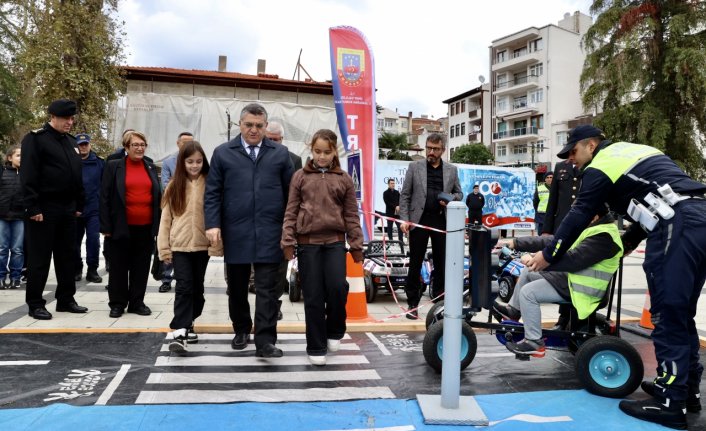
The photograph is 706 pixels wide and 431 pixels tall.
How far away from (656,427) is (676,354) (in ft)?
1.48

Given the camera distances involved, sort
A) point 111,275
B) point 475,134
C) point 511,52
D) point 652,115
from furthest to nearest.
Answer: point 475,134 → point 511,52 → point 652,115 → point 111,275

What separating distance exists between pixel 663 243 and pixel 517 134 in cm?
6427

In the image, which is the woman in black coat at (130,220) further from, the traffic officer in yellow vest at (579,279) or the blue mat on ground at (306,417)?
the traffic officer in yellow vest at (579,279)

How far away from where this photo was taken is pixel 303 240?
432cm

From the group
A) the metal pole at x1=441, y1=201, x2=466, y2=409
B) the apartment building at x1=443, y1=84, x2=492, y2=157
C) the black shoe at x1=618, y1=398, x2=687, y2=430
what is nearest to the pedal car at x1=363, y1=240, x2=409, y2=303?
the metal pole at x1=441, y1=201, x2=466, y2=409

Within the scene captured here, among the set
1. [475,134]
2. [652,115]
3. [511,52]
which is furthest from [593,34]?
[475,134]

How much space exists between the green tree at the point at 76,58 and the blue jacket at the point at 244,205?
16.6 meters

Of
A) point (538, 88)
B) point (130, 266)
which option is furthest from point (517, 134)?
point (130, 266)

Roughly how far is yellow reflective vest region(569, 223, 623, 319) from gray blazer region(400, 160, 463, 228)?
86.9 inches

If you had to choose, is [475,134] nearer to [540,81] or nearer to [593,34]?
[540,81]

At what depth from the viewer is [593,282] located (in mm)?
3795

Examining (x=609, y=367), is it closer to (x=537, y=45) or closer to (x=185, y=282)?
(x=185, y=282)

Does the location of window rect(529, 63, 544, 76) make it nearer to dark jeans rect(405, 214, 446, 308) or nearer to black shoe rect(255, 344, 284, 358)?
dark jeans rect(405, 214, 446, 308)

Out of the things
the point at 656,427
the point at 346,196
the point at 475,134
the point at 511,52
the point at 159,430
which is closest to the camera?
the point at 159,430
